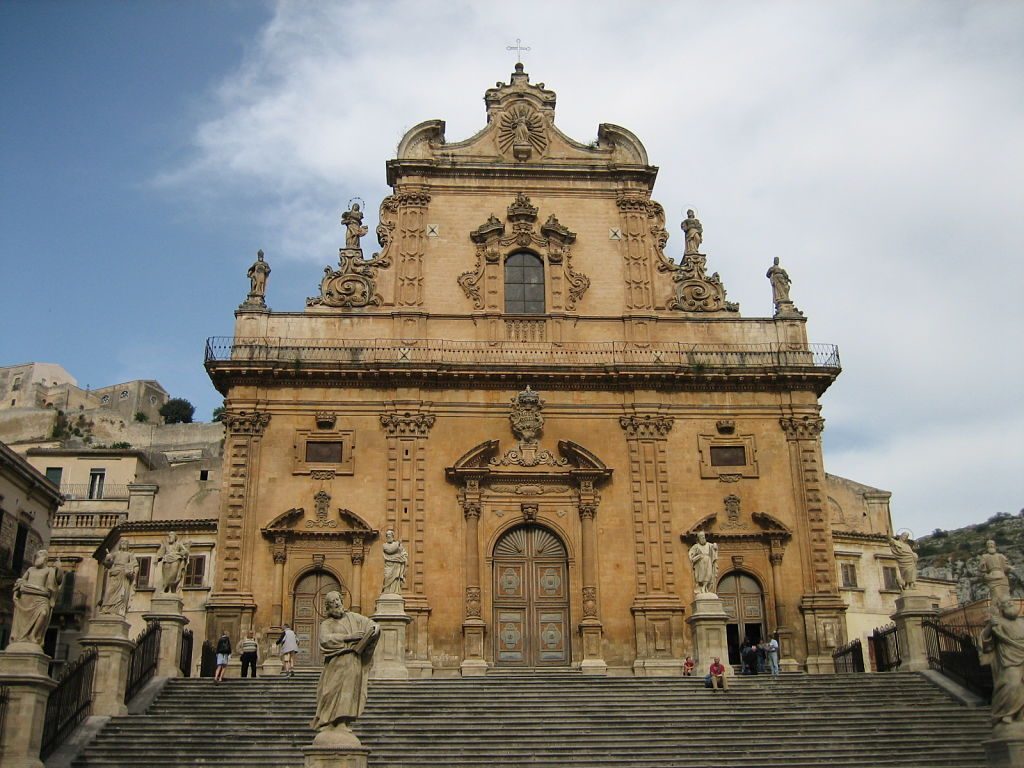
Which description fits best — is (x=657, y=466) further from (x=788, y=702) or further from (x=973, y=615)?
(x=973, y=615)

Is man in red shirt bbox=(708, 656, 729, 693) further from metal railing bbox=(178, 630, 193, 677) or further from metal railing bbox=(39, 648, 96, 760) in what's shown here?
metal railing bbox=(39, 648, 96, 760)

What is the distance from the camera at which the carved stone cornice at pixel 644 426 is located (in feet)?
91.5

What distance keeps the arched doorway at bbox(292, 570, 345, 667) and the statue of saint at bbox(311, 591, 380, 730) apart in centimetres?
1364

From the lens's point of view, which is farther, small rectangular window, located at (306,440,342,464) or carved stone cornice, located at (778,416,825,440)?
carved stone cornice, located at (778,416,825,440)

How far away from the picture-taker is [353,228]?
29.7 meters

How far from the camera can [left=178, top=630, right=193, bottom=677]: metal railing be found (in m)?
22.5

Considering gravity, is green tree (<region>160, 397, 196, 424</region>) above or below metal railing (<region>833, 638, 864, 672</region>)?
above

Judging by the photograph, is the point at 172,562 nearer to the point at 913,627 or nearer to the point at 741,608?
the point at 741,608

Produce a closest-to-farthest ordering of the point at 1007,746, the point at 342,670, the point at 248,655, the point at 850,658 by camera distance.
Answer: the point at 342,670 → the point at 1007,746 → the point at 248,655 → the point at 850,658

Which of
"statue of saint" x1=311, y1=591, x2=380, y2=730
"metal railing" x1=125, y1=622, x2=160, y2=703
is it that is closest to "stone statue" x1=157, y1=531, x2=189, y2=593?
"metal railing" x1=125, y1=622, x2=160, y2=703

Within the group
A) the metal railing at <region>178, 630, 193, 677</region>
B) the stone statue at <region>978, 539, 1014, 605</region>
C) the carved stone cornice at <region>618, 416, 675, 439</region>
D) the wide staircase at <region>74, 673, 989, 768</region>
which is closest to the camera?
the stone statue at <region>978, 539, 1014, 605</region>

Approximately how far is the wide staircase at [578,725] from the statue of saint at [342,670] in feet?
16.0

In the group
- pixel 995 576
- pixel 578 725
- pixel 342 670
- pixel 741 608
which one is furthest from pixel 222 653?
pixel 995 576

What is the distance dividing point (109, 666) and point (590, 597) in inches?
460
